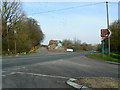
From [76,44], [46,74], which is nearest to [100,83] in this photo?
[46,74]

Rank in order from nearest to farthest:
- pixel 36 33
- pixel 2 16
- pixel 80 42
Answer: pixel 2 16
pixel 36 33
pixel 80 42

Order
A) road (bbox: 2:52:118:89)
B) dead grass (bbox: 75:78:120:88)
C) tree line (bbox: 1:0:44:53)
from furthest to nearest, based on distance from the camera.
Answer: tree line (bbox: 1:0:44:53), road (bbox: 2:52:118:89), dead grass (bbox: 75:78:120:88)

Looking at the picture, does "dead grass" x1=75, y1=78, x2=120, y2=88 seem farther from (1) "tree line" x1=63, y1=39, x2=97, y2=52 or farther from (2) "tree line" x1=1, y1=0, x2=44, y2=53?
(1) "tree line" x1=63, y1=39, x2=97, y2=52

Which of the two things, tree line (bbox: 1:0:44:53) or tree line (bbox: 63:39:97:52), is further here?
tree line (bbox: 63:39:97:52)

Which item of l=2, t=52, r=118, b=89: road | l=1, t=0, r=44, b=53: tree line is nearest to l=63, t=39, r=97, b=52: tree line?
l=1, t=0, r=44, b=53: tree line

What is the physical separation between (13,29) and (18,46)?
4049 millimetres

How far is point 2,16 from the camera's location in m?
26.7

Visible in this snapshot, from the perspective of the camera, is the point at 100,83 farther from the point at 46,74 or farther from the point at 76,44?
the point at 76,44

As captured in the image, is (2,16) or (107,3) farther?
(2,16)

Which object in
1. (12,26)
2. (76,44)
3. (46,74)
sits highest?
(12,26)

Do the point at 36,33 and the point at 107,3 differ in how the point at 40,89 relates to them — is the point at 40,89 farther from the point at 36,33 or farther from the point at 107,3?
the point at 36,33

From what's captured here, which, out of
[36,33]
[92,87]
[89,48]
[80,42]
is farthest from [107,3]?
[89,48]

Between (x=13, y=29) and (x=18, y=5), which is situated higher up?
(x=18, y=5)

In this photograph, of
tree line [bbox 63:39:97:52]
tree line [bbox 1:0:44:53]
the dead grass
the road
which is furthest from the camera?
tree line [bbox 63:39:97:52]
